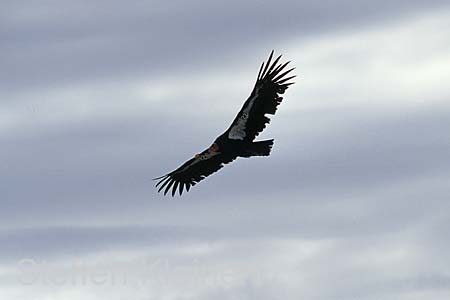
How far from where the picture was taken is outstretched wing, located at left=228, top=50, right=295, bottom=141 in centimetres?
12781

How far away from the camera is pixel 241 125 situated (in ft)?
419

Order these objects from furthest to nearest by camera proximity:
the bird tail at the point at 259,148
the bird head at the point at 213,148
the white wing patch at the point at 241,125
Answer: the bird head at the point at 213,148 < the white wing patch at the point at 241,125 < the bird tail at the point at 259,148

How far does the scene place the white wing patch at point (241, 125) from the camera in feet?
419

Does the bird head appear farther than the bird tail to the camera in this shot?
Yes

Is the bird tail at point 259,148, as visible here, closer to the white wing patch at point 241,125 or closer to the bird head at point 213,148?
the white wing patch at point 241,125

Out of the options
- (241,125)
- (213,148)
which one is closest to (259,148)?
(241,125)

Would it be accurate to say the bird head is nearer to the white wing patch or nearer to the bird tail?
the white wing patch

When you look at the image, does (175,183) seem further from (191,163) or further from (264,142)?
(264,142)

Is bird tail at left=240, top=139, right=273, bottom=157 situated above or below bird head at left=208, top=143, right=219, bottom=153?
below

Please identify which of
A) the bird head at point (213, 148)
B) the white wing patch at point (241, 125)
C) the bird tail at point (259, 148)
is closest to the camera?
the bird tail at point (259, 148)

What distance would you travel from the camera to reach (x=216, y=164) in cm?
13475

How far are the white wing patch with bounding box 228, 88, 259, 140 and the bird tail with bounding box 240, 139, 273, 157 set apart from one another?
98 centimetres

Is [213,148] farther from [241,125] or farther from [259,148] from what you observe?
[259,148]

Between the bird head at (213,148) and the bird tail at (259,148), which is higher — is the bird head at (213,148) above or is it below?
above
